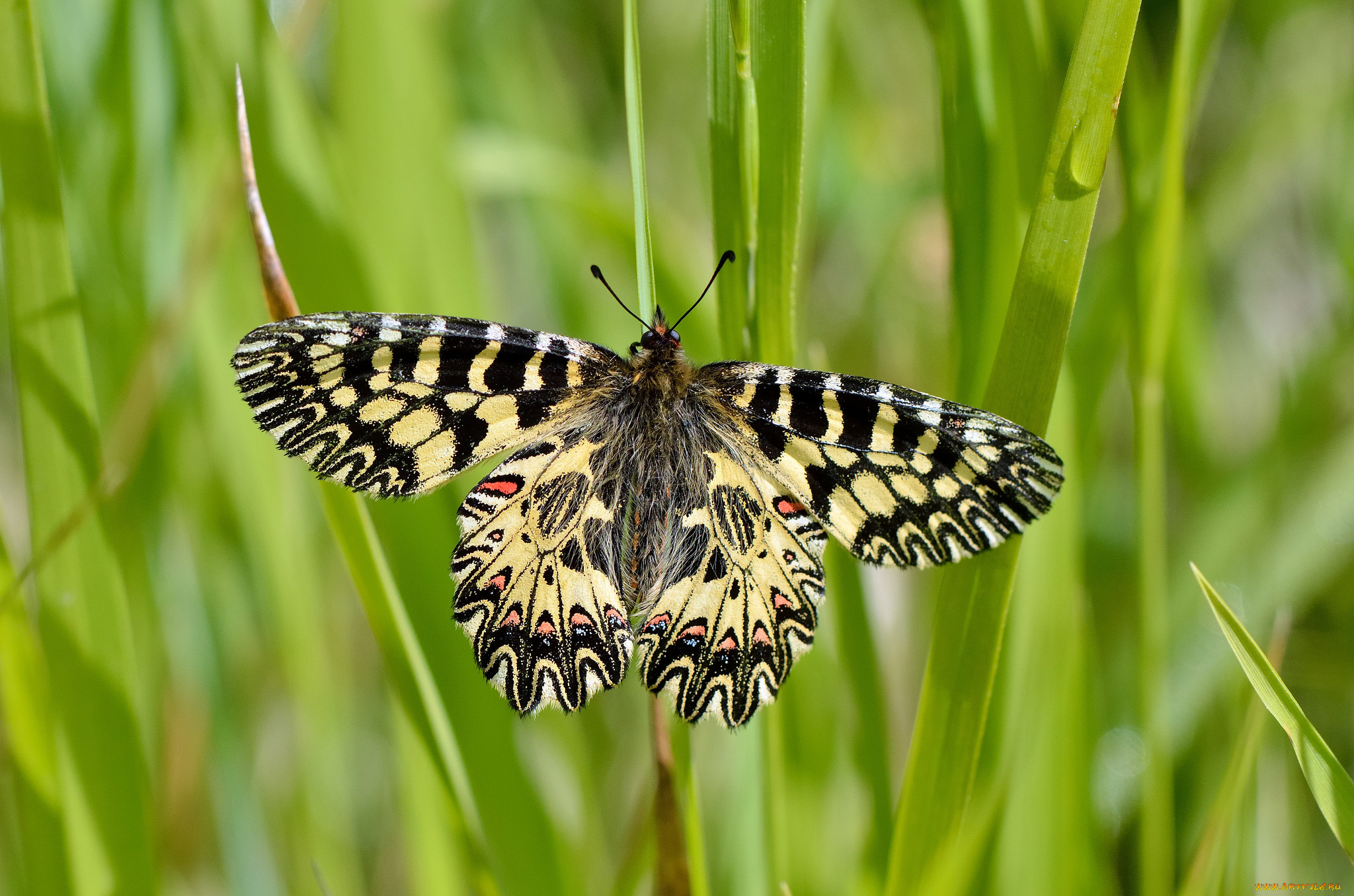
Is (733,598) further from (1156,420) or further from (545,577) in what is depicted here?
(1156,420)

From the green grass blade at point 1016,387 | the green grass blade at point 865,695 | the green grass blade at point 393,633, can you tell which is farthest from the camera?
the green grass blade at point 865,695

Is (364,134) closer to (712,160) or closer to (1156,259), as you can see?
(712,160)

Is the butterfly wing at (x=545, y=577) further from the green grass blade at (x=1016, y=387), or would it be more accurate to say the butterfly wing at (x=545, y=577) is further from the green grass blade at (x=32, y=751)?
the green grass blade at (x=32, y=751)

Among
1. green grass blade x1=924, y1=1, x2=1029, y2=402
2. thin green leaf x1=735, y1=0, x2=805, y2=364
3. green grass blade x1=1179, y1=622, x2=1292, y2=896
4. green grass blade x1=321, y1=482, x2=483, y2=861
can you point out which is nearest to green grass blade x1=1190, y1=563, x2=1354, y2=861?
green grass blade x1=1179, y1=622, x2=1292, y2=896

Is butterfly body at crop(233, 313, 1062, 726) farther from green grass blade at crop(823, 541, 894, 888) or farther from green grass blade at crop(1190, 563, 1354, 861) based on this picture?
green grass blade at crop(1190, 563, 1354, 861)

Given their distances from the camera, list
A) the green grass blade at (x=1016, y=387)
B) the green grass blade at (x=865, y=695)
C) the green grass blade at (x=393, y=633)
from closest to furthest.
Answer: the green grass blade at (x=1016, y=387) < the green grass blade at (x=393, y=633) < the green grass blade at (x=865, y=695)

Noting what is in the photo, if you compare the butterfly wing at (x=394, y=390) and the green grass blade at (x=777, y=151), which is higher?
the green grass blade at (x=777, y=151)

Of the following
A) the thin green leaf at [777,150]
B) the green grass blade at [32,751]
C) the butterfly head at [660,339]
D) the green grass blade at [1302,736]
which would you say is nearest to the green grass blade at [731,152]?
the thin green leaf at [777,150]

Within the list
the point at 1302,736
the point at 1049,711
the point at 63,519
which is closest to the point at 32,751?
the point at 63,519
